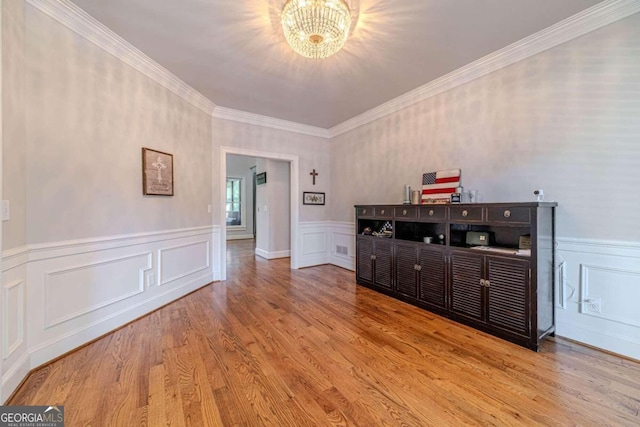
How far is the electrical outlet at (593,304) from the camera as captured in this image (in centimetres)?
217

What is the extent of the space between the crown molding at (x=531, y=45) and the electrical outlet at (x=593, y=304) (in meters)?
2.24

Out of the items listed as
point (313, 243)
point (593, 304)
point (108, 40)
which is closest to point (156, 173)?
point (108, 40)

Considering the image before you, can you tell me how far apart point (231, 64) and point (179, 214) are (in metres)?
1.91

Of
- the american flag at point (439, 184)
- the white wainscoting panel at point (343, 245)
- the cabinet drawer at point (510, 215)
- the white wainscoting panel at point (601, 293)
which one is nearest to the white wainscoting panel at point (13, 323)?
the cabinet drawer at point (510, 215)

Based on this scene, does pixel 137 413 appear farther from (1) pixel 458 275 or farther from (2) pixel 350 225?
(2) pixel 350 225

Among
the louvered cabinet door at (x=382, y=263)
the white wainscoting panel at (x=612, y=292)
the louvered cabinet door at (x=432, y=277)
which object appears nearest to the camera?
the white wainscoting panel at (x=612, y=292)

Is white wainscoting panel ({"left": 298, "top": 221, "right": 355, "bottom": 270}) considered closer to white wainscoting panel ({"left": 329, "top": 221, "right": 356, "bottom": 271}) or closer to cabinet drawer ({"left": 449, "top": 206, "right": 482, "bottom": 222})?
white wainscoting panel ({"left": 329, "top": 221, "right": 356, "bottom": 271})

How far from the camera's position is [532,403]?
1.56 m

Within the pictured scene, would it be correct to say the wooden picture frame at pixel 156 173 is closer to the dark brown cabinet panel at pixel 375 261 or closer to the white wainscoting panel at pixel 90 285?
the white wainscoting panel at pixel 90 285

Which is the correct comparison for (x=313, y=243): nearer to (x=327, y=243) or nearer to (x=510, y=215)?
(x=327, y=243)

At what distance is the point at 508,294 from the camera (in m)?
2.29

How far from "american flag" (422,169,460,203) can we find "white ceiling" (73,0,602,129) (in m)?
1.17

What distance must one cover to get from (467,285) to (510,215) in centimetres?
77

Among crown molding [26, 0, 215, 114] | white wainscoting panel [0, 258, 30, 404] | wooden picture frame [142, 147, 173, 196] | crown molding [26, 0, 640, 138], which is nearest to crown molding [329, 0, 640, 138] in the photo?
crown molding [26, 0, 640, 138]
